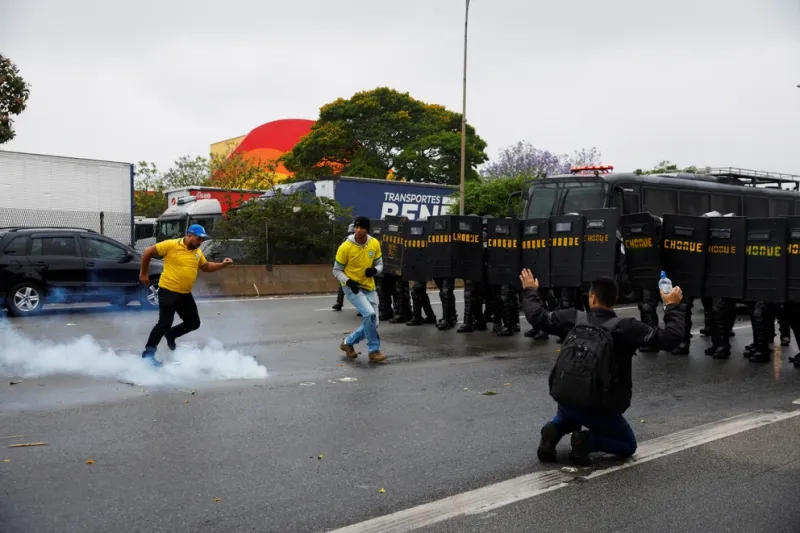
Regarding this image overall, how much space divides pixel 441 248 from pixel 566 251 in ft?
7.90

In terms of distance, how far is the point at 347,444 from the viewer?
20.2 ft

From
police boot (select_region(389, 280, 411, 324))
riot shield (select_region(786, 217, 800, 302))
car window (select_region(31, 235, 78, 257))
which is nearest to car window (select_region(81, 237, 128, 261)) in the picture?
car window (select_region(31, 235, 78, 257))

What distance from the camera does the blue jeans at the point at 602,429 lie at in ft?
18.4

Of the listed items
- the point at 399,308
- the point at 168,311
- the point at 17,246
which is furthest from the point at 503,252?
the point at 17,246

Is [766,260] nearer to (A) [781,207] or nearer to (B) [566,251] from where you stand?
(B) [566,251]

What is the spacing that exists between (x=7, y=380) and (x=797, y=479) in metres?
7.41

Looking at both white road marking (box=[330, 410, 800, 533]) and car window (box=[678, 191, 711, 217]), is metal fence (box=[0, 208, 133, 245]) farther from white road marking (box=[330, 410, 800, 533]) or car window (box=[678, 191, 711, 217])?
white road marking (box=[330, 410, 800, 533])

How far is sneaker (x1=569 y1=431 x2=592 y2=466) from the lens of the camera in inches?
219

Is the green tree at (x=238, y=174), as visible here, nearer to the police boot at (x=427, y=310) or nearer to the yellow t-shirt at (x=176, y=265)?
the police boot at (x=427, y=310)

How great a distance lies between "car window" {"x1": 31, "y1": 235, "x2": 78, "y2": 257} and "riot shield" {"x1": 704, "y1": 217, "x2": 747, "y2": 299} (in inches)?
447

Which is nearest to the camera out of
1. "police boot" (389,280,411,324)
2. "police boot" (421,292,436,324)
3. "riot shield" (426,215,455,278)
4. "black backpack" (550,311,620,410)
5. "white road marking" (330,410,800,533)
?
"white road marking" (330,410,800,533)

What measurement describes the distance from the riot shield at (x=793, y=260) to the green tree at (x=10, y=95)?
61.6 ft

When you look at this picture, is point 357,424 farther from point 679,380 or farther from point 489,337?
point 489,337

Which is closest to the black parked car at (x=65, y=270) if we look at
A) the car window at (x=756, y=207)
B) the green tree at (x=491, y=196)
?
the car window at (x=756, y=207)
